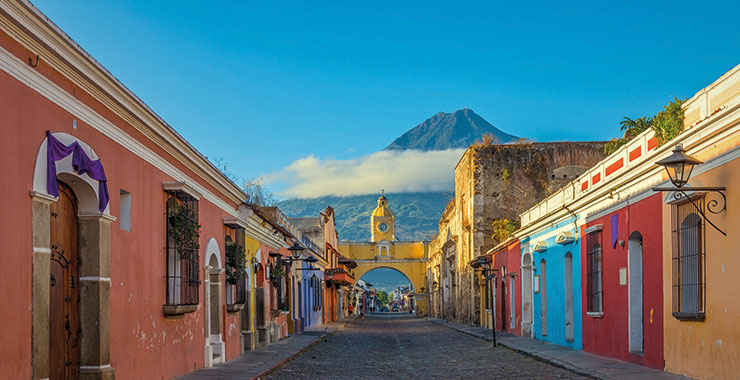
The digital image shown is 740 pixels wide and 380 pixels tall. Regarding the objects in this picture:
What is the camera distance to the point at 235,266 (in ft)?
52.4

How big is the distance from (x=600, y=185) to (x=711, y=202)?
17.7 ft

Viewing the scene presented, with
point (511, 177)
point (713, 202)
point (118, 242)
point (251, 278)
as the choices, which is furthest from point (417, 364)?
point (511, 177)

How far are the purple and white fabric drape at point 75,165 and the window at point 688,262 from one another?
7.05m

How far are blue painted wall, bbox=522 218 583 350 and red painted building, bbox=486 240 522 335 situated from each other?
238 cm

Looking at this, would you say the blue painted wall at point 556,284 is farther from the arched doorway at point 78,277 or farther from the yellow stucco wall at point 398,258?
the yellow stucco wall at point 398,258

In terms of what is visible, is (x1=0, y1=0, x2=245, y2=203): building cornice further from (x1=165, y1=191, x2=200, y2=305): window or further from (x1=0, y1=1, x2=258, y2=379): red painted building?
(x1=165, y1=191, x2=200, y2=305): window

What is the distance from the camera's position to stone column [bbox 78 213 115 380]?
26.5 feet

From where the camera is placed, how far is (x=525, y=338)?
73.4 feet

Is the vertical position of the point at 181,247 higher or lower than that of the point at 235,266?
higher

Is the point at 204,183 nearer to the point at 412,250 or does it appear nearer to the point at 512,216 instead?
the point at 512,216

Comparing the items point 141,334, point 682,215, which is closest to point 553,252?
point 682,215

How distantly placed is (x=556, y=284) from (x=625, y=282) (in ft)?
18.3

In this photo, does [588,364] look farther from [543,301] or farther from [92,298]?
[92,298]

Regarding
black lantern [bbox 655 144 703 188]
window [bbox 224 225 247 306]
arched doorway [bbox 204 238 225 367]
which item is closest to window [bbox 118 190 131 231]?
arched doorway [bbox 204 238 225 367]
